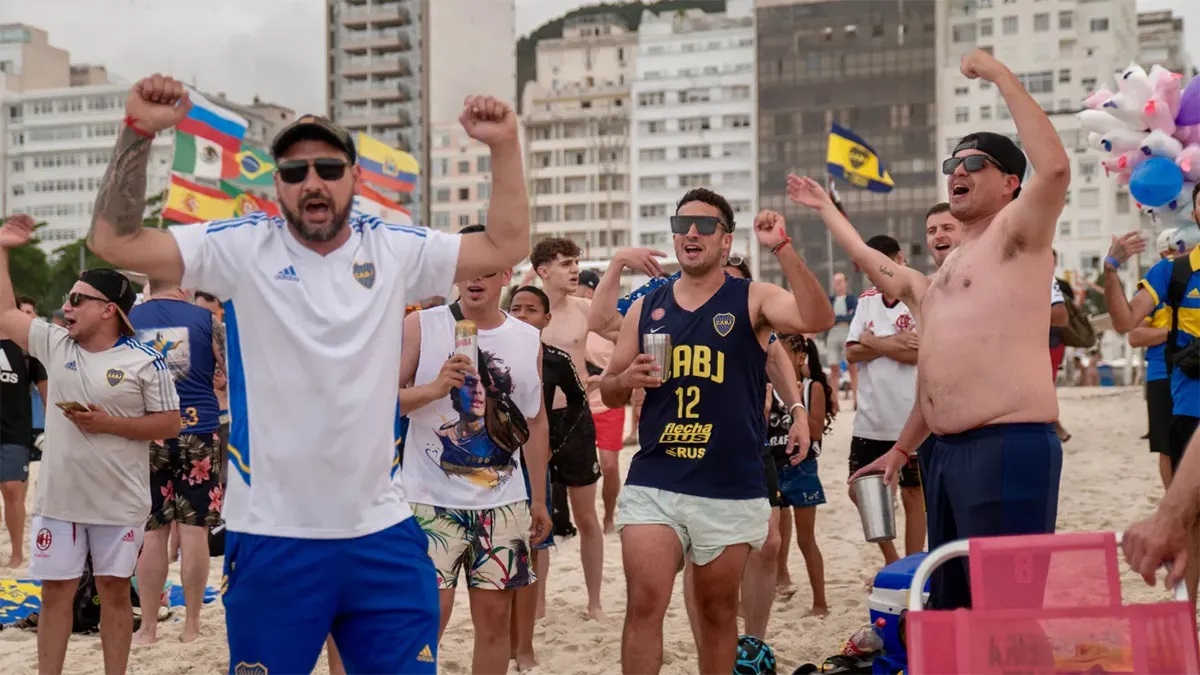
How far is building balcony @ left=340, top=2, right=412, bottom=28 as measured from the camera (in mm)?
103062

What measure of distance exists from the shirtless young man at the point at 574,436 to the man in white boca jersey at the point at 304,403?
4.21 meters

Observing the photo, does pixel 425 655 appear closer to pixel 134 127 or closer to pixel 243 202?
pixel 134 127

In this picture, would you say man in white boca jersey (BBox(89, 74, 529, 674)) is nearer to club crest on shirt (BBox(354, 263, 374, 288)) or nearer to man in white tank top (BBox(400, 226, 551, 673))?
club crest on shirt (BBox(354, 263, 374, 288))

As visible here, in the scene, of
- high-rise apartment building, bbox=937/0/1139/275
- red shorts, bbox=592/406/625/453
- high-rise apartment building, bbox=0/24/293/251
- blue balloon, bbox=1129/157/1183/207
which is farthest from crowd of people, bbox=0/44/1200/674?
high-rise apartment building, bbox=0/24/293/251

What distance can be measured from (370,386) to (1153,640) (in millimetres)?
2085

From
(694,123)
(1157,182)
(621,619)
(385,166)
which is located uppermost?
(694,123)

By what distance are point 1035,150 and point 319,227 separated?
243 cm

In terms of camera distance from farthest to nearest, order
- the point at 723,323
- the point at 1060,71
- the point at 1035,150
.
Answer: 1. the point at 1060,71
2. the point at 723,323
3. the point at 1035,150

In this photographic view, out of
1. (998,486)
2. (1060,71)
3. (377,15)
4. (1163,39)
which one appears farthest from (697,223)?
(1163,39)

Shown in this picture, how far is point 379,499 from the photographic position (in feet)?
11.5

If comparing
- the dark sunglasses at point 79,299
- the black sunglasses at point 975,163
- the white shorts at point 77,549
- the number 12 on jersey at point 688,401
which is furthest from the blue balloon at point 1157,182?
the white shorts at point 77,549

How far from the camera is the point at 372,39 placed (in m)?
104

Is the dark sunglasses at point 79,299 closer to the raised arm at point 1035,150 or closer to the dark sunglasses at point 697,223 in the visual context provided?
the dark sunglasses at point 697,223

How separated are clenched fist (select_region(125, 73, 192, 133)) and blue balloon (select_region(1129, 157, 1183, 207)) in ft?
20.0
